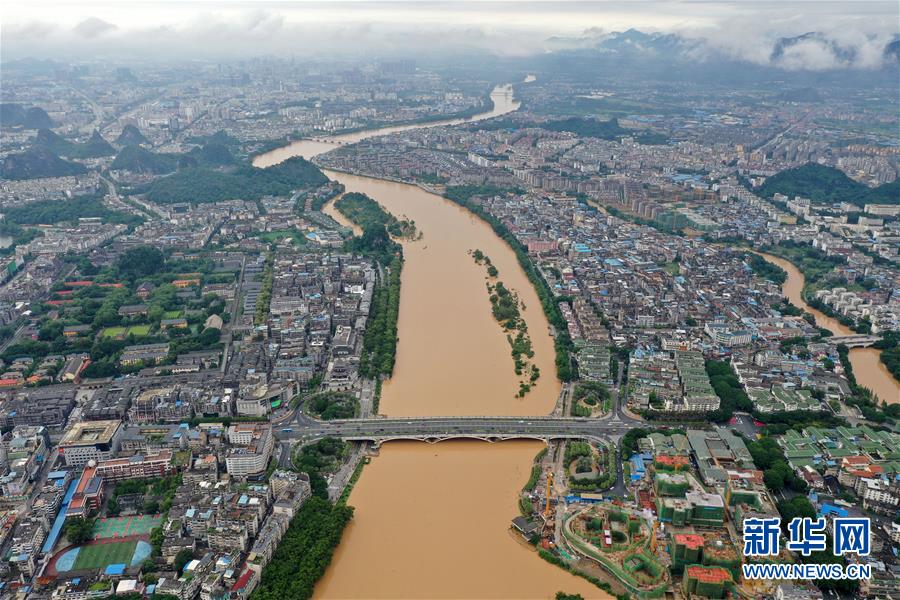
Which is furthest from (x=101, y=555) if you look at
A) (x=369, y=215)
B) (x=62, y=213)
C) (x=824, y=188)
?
(x=824, y=188)

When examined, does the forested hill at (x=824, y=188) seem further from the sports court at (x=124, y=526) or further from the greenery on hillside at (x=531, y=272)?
the sports court at (x=124, y=526)

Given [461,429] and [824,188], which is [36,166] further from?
[824,188]

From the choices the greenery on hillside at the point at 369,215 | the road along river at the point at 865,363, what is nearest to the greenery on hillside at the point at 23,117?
the greenery on hillside at the point at 369,215

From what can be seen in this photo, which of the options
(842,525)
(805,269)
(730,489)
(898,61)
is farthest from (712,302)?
(898,61)

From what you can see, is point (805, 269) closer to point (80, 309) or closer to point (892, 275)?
point (892, 275)

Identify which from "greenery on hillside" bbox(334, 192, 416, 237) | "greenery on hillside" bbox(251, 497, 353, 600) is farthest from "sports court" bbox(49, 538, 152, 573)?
"greenery on hillside" bbox(334, 192, 416, 237)

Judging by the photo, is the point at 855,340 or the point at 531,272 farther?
the point at 531,272
